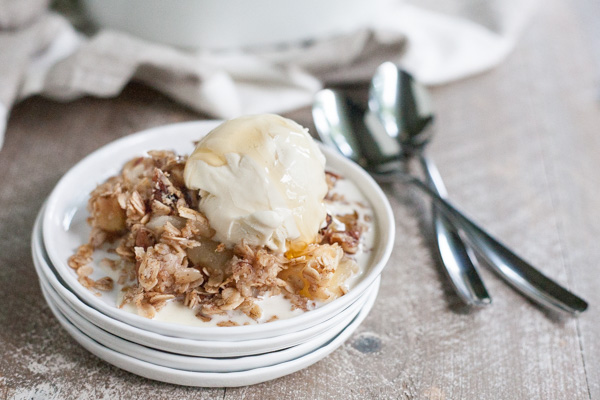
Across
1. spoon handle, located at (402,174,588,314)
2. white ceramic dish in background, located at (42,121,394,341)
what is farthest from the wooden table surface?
white ceramic dish in background, located at (42,121,394,341)

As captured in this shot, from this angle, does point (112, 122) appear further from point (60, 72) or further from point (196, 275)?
point (196, 275)

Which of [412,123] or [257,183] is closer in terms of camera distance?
[257,183]

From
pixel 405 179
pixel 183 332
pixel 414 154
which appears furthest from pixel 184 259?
pixel 414 154

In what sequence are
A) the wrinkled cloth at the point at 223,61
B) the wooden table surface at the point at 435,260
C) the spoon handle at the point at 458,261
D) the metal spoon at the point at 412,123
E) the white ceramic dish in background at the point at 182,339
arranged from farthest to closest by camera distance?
the wrinkled cloth at the point at 223,61
the metal spoon at the point at 412,123
the spoon handle at the point at 458,261
the wooden table surface at the point at 435,260
the white ceramic dish in background at the point at 182,339

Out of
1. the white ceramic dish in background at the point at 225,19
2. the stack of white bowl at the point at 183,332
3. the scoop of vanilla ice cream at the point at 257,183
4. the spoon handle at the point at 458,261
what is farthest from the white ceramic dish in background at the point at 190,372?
the white ceramic dish in background at the point at 225,19

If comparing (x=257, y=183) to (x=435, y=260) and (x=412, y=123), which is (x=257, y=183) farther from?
(x=412, y=123)

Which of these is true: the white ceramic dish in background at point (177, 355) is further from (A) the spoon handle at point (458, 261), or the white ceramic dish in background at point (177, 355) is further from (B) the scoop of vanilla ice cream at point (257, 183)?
(A) the spoon handle at point (458, 261)
